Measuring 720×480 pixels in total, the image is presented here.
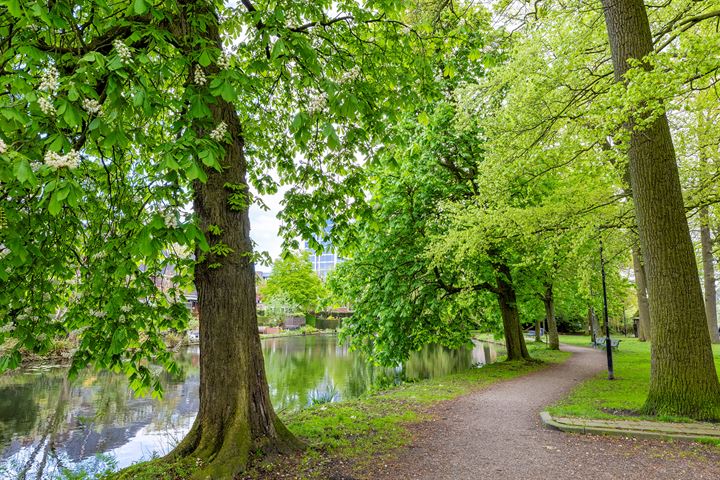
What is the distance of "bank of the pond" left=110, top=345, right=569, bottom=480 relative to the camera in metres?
4.54

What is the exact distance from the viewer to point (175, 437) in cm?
831

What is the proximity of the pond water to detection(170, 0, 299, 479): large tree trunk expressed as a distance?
3240mm

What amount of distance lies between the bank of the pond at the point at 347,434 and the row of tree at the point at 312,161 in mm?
345

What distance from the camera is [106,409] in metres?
10.9

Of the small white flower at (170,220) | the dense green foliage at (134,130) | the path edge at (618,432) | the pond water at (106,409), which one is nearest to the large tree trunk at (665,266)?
the path edge at (618,432)

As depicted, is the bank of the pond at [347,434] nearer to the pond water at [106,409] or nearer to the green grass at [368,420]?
the green grass at [368,420]

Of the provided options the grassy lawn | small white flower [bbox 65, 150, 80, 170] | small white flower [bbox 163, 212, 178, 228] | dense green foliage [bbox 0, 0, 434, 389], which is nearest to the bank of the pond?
dense green foliage [bbox 0, 0, 434, 389]

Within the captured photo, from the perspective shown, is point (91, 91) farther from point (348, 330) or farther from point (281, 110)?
point (348, 330)

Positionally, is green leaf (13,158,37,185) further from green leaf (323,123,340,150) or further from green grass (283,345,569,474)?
green grass (283,345,569,474)

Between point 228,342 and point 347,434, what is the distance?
7.77ft

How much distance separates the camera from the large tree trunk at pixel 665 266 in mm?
6293

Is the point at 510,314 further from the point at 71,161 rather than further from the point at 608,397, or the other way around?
the point at 71,161

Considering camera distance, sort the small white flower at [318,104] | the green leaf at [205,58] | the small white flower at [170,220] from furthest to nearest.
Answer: the small white flower at [318,104], the green leaf at [205,58], the small white flower at [170,220]

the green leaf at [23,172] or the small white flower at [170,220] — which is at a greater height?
the green leaf at [23,172]
